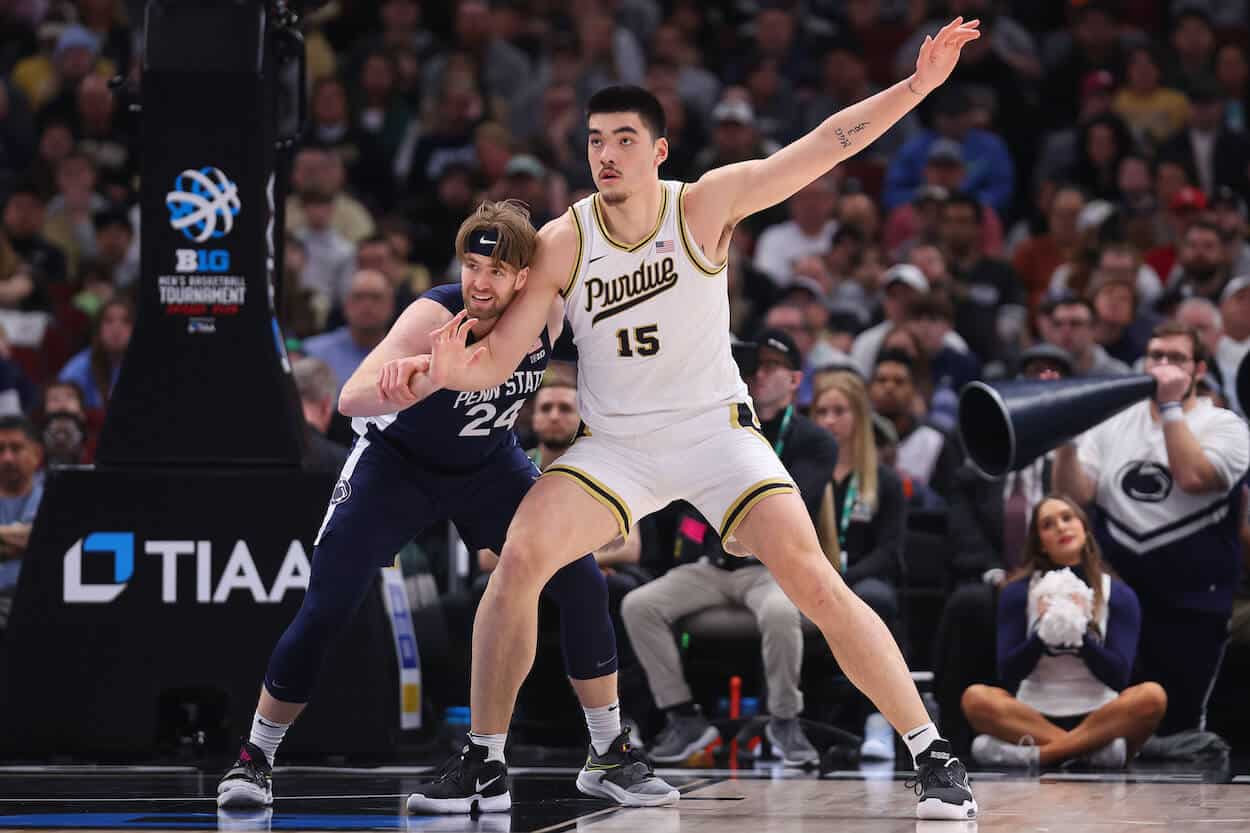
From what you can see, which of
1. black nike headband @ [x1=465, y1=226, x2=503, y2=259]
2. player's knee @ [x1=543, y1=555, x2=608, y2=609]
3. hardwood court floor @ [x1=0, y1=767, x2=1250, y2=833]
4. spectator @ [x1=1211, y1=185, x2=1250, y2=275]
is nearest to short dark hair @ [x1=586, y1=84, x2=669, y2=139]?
black nike headband @ [x1=465, y1=226, x2=503, y2=259]

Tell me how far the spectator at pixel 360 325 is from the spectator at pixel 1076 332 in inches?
141

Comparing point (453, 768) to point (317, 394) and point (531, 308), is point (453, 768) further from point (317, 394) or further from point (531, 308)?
point (317, 394)

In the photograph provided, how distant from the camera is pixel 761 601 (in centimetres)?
816

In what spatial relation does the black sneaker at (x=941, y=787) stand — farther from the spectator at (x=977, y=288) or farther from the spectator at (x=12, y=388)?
the spectator at (x=12, y=388)

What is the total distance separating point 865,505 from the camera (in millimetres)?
8633

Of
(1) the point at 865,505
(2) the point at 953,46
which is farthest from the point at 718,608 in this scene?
(2) the point at 953,46

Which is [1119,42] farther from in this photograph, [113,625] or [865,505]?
[113,625]

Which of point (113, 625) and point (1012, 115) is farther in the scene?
point (1012, 115)

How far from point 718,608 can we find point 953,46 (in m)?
3.57

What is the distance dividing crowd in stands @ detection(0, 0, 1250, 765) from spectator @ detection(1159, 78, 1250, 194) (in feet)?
0.08

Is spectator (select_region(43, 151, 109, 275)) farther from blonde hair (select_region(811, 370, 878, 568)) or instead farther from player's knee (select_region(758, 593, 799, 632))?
player's knee (select_region(758, 593, 799, 632))

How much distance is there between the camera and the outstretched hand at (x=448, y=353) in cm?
529

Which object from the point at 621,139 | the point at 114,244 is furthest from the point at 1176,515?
the point at 114,244

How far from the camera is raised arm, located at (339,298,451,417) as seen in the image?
5.38m
